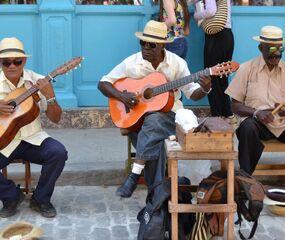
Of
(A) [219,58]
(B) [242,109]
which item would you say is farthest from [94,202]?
(A) [219,58]

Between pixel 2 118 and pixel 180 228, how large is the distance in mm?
1509

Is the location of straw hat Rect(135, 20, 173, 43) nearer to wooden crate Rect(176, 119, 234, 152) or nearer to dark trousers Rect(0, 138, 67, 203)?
dark trousers Rect(0, 138, 67, 203)

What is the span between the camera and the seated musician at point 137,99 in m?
4.82

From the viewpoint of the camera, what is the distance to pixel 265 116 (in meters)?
5.06

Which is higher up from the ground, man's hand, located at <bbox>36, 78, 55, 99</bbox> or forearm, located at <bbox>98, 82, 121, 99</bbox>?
man's hand, located at <bbox>36, 78, 55, 99</bbox>

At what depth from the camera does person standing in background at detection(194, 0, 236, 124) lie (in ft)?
21.0

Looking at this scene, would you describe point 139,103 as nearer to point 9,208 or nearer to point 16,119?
point 16,119

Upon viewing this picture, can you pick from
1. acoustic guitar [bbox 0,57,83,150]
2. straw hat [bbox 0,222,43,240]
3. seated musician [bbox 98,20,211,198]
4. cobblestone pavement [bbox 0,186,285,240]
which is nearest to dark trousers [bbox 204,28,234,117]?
seated musician [bbox 98,20,211,198]

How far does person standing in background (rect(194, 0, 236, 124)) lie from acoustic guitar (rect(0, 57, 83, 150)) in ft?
7.21

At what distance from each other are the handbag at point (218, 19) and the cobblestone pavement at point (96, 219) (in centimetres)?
198

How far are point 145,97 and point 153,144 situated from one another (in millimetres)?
430

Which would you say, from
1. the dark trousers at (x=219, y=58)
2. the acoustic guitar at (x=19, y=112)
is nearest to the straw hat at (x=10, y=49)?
the acoustic guitar at (x=19, y=112)

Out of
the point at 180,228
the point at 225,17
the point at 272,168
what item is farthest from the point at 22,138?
the point at 225,17

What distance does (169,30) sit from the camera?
6320 mm
